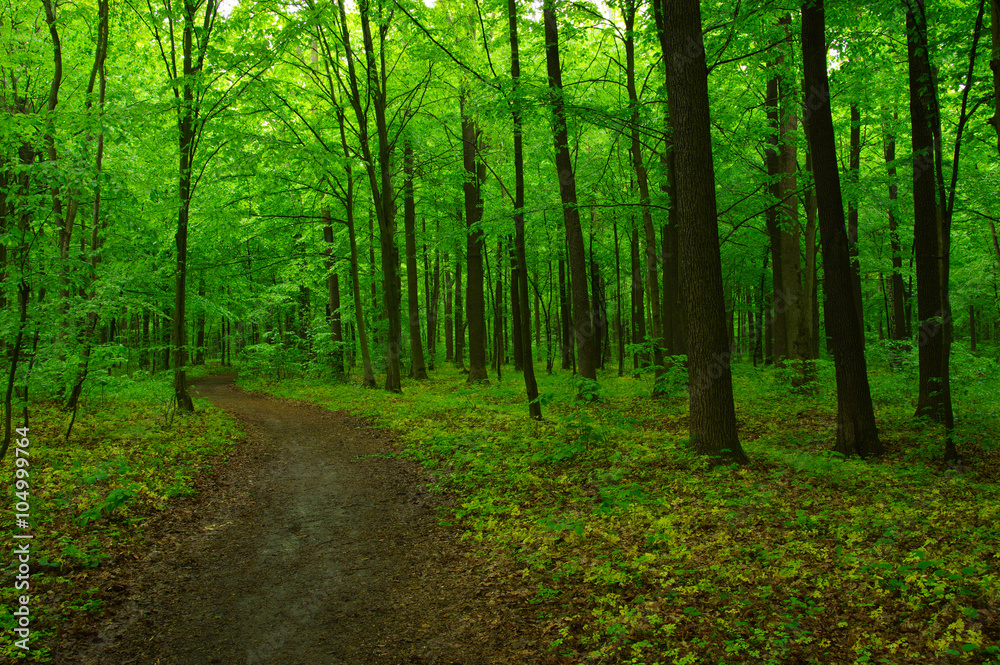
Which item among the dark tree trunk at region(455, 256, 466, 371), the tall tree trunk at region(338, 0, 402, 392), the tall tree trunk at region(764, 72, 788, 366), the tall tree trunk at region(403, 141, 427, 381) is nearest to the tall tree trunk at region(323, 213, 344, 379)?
the tall tree trunk at region(403, 141, 427, 381)

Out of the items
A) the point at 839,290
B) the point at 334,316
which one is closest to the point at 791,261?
the point at 839,290

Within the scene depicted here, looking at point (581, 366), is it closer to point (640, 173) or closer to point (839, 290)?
point (640, 173)

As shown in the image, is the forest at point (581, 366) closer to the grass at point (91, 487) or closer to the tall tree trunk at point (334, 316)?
the grass at point (91, 487)

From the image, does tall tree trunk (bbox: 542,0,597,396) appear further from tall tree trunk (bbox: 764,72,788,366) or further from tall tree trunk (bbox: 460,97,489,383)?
tall tree trunk (bbox: 460,97,489,383)

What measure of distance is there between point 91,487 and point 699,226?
9.02 meters

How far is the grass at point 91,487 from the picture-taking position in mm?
4531

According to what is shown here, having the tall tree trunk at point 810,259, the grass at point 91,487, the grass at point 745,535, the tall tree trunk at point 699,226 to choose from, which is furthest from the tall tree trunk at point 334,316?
the tall tree trunk at point 810,259

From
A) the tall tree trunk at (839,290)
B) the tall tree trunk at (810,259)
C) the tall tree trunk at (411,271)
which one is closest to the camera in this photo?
the tall tree trunk at (839,290)

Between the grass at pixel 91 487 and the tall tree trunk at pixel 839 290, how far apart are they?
948cm

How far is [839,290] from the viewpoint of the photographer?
7680mm

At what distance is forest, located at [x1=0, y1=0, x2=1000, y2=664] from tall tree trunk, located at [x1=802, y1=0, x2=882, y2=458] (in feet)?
0.14

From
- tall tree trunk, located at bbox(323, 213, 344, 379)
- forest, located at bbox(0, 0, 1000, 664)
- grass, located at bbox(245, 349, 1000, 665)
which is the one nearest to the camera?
grass, located at bbox(245, 349, 1000, 665)

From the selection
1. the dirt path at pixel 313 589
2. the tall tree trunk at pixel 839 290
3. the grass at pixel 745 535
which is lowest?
the dirt path at pixel 313 589

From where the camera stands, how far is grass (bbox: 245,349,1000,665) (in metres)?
3.66
